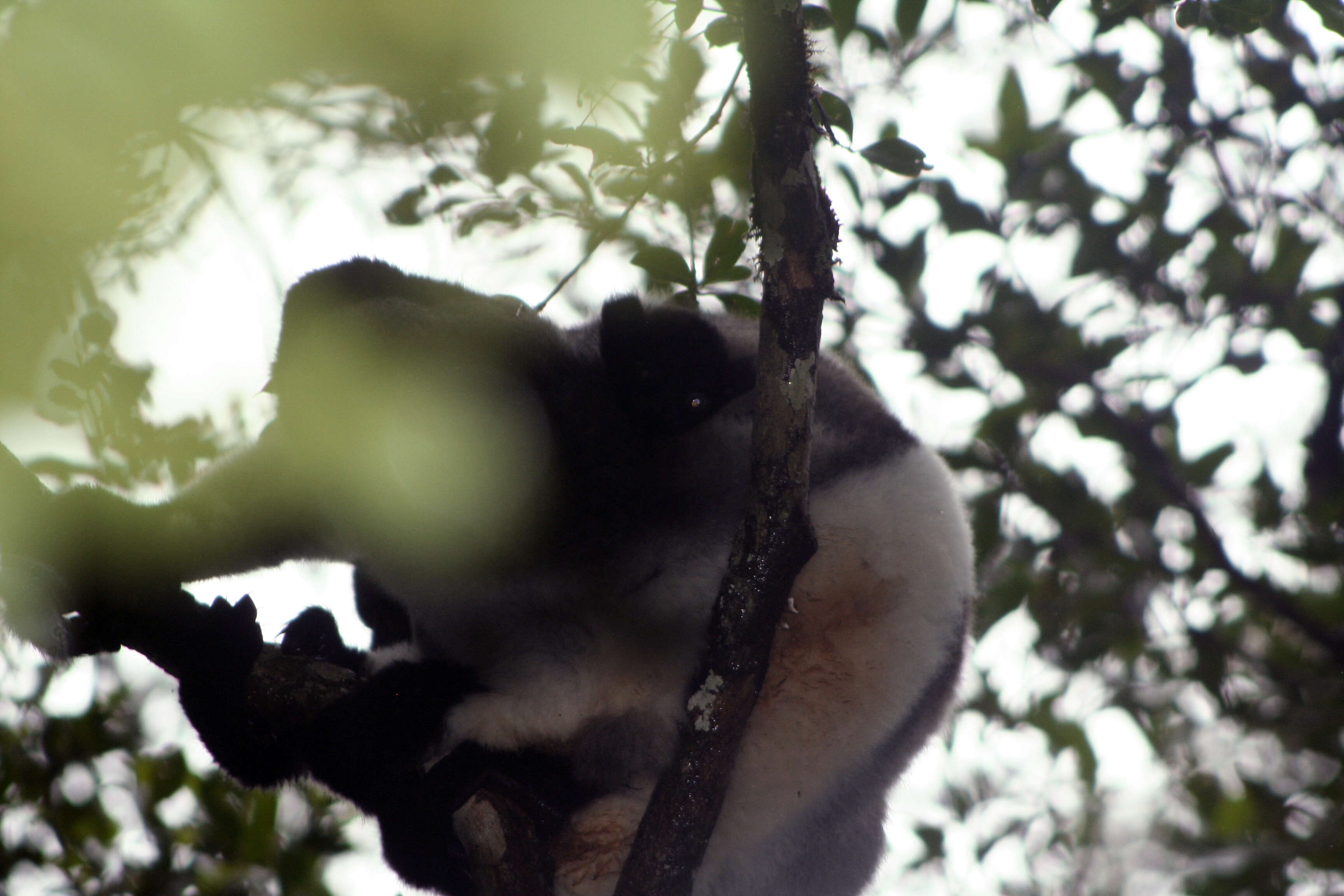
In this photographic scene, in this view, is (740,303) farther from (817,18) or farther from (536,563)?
(536,563)

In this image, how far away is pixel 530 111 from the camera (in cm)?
319

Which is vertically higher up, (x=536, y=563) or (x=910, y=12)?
(x=910, y=12)

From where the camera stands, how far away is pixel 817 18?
9.24ft

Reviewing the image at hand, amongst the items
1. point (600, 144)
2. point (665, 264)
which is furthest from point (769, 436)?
point (600, 144)

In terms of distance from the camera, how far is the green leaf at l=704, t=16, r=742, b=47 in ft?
8.76

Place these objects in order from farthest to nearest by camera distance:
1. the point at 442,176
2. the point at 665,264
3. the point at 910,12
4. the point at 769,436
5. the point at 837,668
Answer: the point at 442,176 → the point at 910,12 → the point at 665,264 → the point at 837,668 → the point at 769,436

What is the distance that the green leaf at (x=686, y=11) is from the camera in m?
2.50

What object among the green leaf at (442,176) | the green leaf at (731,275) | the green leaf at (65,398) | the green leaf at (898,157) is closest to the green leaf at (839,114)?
the green leaf at (898,157)

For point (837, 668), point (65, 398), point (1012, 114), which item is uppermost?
point (65, 398)

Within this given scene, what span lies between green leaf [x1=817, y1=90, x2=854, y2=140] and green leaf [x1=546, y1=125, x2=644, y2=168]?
21.1 inches

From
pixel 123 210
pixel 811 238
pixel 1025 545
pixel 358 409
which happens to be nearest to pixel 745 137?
pixel 811 238

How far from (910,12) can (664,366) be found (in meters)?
1.34

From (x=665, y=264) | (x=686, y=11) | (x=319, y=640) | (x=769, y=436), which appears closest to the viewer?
(x=769, y=436)

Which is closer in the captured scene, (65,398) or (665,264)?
(665,264)
